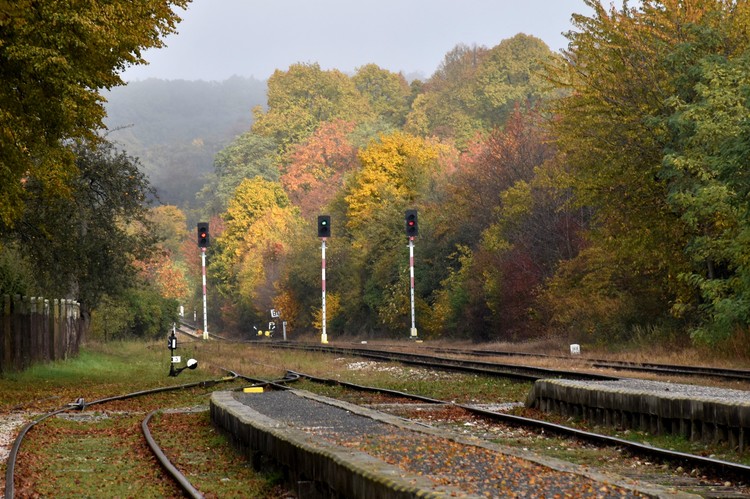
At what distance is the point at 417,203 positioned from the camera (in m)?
71.4

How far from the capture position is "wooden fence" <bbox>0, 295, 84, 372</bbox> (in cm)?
2988

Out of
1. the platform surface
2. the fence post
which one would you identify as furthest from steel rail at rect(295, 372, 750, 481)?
the fence post

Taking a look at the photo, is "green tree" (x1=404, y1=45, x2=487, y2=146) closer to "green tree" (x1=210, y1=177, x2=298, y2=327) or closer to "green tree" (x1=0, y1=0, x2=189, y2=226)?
"green tree" (x1=210, y1=177, x2=298, y2=327)

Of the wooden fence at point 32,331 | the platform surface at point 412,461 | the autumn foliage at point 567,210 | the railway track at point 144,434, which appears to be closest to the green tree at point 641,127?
the autumn foliage at point 567,210

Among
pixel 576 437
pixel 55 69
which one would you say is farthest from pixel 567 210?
pixel 576 437

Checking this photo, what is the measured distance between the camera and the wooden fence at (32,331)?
→ 2988 cm

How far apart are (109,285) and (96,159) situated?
18.5ft

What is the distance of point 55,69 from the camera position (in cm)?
2106

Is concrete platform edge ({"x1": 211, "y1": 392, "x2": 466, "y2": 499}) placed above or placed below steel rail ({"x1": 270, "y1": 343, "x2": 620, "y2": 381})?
above

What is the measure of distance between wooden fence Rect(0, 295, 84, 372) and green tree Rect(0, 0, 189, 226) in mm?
7354

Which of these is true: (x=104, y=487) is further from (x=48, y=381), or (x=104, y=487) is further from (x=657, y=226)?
(x=657, y=226)

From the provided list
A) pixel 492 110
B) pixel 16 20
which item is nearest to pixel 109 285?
pixel 16 20

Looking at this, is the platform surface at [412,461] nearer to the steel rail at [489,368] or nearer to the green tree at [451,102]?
the steel rail at [489,368]

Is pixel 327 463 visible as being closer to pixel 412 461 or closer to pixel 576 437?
pixel 412 461
